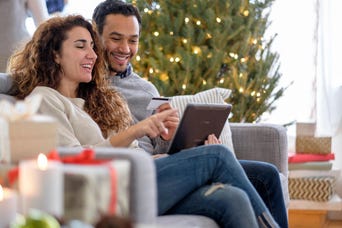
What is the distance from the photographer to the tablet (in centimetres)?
250

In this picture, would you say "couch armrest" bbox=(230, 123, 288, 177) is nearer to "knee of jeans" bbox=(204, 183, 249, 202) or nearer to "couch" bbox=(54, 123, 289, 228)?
"couch" bbox=(54, 123, 289, 228)

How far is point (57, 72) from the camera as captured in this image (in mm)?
2668

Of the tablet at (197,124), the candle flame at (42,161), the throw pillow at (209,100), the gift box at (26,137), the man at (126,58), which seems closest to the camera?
the candle flame at (42,161)

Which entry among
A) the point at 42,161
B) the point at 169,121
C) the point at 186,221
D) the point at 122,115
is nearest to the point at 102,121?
the point at 122,115

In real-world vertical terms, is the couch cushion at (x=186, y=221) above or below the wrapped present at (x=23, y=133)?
below

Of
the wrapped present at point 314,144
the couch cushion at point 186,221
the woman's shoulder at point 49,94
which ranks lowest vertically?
the wrapped present at point 314,144

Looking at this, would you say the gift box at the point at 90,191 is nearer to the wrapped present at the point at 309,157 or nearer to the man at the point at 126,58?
the man at the point at 126,58

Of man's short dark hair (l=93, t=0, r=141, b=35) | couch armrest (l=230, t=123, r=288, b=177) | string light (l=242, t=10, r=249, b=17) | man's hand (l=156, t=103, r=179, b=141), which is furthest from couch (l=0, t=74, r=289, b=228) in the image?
string light (l=242, t=10, r=249, b=17)

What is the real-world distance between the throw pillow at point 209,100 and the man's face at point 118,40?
29 cm

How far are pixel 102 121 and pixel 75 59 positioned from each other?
0.25 m

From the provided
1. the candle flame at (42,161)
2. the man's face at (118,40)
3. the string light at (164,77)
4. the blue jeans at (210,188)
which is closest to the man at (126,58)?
the man's face at (118,40)

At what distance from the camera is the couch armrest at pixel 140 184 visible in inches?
63.5

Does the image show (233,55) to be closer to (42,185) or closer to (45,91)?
(45,91)

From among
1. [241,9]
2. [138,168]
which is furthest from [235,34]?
[138,168]
